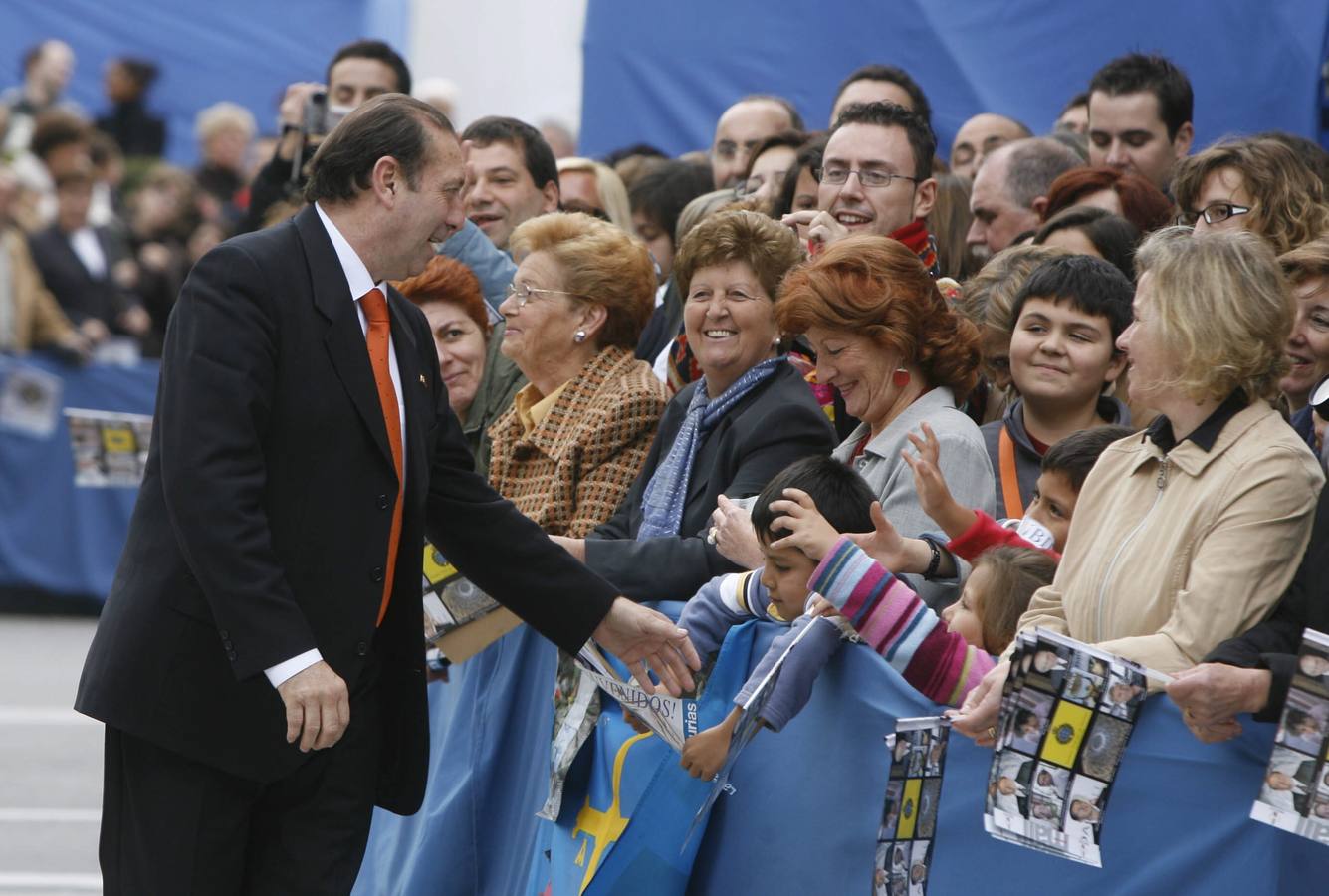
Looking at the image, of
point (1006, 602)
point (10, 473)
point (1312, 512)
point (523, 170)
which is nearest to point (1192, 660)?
point (1312, 512)

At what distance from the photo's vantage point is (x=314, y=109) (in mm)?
7922

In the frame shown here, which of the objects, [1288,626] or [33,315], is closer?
→ [1288,626]

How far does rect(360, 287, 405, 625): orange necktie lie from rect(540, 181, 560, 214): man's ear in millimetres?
3750

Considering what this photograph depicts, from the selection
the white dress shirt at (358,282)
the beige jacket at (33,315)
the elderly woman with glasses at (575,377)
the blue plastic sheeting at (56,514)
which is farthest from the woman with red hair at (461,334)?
the beige jacket at (33,315)

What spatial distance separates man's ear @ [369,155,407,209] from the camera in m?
4.12

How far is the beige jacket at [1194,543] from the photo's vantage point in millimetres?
3457

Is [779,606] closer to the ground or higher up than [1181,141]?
closer to the ground

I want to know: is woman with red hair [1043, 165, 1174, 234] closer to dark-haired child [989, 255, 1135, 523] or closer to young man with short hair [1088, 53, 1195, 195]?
young man with short hair [1088, 53, 1195, 195]

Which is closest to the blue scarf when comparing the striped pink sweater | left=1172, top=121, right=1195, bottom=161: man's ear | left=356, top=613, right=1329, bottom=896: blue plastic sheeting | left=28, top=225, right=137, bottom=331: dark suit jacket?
left=356, top=613, right=1329, bottom=896: blue plastic sheeting

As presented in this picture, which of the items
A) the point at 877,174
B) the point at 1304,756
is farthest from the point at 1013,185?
the point at 1304,756

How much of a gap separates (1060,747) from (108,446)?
4.83 m

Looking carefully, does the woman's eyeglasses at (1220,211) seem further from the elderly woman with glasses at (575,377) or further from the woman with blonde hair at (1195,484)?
the elderly woman with glasses at (575,377)

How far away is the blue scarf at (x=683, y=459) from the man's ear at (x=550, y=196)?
2.79 m

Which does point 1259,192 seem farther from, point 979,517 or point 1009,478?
point 979,517
